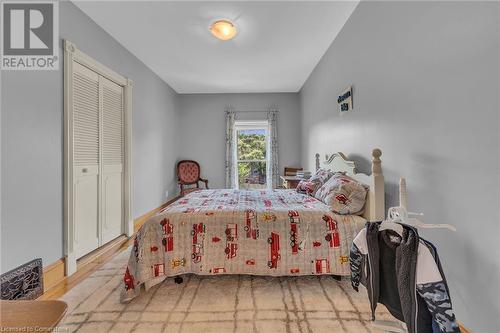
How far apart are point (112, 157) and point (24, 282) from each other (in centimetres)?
168

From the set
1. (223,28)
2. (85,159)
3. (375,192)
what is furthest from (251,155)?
(375,192)

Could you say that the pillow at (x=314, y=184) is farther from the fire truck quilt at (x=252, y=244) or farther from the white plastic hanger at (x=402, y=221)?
the white plastic hanger at (x=402, y=221)

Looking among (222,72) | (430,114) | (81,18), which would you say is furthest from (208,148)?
(430,114)

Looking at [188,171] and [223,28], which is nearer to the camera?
[223,28]

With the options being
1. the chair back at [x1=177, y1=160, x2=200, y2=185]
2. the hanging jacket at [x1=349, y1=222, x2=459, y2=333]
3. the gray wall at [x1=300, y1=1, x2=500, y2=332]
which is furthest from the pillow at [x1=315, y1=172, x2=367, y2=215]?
the chair back at [x1=177, y1=160, x2=200, y2=185]

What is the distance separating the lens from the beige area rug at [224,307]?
1.61m

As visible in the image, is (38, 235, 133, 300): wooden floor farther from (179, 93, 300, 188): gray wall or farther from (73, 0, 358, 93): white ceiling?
(179, 93, 300, 188): gray wall

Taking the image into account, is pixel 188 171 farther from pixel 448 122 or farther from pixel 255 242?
pixel 448 122

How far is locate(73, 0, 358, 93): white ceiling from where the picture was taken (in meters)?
2.57

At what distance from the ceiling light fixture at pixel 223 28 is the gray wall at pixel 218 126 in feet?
9.75

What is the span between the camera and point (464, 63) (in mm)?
1350

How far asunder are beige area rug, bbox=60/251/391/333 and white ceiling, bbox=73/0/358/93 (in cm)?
267

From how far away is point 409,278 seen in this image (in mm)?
1126

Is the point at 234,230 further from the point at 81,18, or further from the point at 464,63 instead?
the point at 81,18
